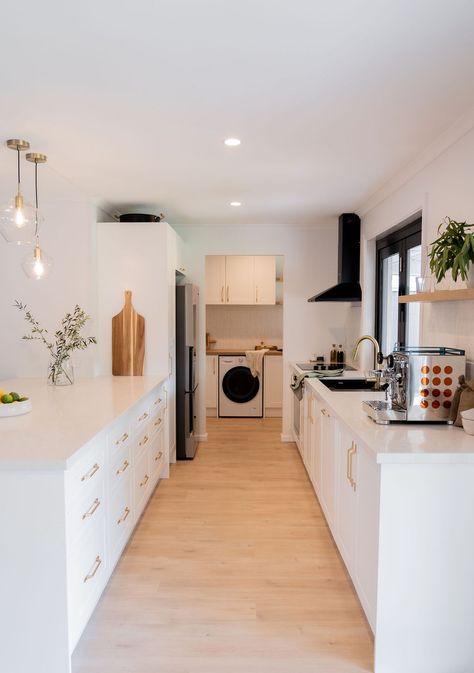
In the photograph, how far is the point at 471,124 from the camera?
7.32 ft

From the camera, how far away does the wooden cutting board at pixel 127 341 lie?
4.05 meters

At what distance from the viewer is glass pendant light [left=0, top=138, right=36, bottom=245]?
2621mm

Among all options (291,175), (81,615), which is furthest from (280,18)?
(81,615)

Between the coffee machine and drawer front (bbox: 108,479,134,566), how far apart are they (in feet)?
4.56

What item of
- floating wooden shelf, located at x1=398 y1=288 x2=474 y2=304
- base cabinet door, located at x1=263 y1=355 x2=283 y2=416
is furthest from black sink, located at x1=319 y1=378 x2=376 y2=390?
base cabinet door, located at x1=263 y1=355 x2=283 y2=416

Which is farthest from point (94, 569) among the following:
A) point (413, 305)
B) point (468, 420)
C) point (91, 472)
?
point (413, 305)

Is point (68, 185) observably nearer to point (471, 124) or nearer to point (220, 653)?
point (471, 124)

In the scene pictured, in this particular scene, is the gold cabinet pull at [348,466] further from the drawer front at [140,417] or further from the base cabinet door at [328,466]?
the drawer front at [140,417]

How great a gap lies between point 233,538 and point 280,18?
268 cm

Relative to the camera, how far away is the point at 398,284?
3736 mm

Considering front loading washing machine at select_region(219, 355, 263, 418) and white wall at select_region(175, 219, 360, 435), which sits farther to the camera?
front loading washing machine at select_region(219, 355, 263, 418)

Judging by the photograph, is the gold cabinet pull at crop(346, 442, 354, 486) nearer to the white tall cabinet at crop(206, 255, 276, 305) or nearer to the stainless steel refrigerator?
the stainless steel refrigerator

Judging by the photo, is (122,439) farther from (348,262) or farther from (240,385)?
(240,385)

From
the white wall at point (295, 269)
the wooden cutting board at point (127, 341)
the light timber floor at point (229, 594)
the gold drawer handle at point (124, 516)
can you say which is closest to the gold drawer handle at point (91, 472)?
the gold drawer handle at point (124, 516)
